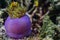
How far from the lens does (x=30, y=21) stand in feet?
7.54

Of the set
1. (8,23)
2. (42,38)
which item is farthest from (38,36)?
(8,23)

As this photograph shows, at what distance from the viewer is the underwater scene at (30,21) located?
2197mm

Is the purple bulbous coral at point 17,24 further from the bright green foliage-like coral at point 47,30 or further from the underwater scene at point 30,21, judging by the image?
the bright green foliage-like coral at point 47,30

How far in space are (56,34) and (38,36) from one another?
0.20 meters

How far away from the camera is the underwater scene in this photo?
86.5 inches

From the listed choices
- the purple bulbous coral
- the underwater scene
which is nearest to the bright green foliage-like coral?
the underwater scene

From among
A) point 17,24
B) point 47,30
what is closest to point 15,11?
point 17,24

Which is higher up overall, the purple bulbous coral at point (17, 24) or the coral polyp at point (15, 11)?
the coral polyp at point (15, 11)

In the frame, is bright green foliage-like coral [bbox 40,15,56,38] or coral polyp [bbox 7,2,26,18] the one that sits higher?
coral polyp [bbox 7,2,26,18]

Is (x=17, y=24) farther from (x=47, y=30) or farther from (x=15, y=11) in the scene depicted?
(x=47, y=30)

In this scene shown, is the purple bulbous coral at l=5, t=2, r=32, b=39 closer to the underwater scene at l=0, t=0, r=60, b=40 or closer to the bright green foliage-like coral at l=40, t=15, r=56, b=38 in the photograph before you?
the underwater scene at l=0, t=0, r=60, b=40

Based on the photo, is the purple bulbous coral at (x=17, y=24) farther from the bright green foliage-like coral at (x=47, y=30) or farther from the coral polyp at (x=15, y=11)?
the bright green foliage-like coral at (x=47, y=30)

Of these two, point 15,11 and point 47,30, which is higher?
point 15,11

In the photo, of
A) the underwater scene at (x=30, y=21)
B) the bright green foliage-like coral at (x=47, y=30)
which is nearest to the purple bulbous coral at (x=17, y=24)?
the underwater scene at (x=30, y=21)
